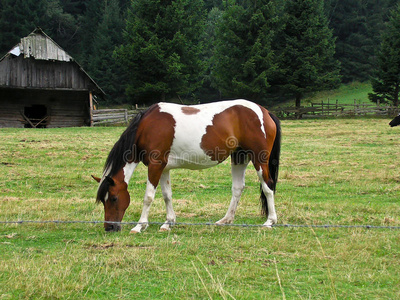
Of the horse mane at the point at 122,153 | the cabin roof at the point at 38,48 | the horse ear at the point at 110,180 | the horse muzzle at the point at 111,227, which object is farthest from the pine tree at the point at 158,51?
the horse muzzle at the point at 111,227

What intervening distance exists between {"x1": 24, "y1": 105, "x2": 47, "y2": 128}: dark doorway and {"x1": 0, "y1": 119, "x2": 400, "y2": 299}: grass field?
1931 cm

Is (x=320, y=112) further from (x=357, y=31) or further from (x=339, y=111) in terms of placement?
(x=357, y=31)

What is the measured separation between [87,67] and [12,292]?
179ft

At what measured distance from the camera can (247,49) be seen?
40.4m

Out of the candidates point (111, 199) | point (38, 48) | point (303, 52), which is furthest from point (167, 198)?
point (303, 52)

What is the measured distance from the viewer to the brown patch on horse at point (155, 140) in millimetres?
6523

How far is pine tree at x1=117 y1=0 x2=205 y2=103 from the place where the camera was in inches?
1508

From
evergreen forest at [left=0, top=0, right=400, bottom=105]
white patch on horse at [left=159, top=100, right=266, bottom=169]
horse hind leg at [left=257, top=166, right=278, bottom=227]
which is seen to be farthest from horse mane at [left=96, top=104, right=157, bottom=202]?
evergreen forest at [left=0, top=0, right=400, bottom=105]

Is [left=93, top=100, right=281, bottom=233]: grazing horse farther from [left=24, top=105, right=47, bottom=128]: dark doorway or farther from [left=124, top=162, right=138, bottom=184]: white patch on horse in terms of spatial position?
[left=24, top=105, right=47, bottom=128]: dark doorway

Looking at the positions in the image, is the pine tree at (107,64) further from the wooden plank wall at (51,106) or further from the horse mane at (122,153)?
the horse mane at (122,153)

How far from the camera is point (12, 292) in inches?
155

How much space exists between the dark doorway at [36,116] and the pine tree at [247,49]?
1620 centimetres

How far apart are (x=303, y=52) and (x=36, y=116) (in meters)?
23.2

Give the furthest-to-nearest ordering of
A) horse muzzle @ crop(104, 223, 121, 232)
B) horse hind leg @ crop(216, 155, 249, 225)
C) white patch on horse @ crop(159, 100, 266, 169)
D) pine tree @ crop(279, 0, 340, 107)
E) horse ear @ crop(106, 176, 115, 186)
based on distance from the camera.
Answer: pine tree @ crop(279, 0, 340, 107), horse hind leg @ crop(216, 155, 249, 225), white patch on horse @ crop(159, 100, 266, 169), horse ear @ crop(106, 176, 115, 186), horse muzzle @ crop(104, 223, 121, 232)
